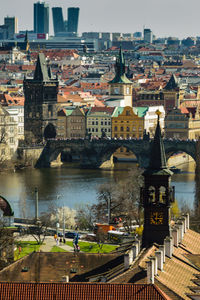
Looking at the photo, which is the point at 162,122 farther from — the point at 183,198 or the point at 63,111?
the point at 183,198

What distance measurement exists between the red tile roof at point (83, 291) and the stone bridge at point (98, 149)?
79.4 meters

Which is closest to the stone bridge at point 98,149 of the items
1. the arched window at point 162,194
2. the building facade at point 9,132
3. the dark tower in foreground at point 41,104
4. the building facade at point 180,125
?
the building facade at point 9,132

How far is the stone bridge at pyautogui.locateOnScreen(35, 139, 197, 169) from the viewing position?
104m

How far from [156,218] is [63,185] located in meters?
53.8

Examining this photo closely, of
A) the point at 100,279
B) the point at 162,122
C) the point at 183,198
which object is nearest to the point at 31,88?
the point at 162,122

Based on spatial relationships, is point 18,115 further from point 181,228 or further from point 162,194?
point 162,194

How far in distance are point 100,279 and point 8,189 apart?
2055 inches

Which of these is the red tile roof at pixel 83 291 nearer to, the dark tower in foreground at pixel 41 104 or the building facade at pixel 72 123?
the dark tower in foreground at pixel 41 104

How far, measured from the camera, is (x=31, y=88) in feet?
382

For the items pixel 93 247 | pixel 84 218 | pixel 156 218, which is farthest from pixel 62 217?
pixel 156 218

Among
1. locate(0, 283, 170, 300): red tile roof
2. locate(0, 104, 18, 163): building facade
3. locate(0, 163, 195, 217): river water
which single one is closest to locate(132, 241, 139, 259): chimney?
locate(0, 283, 170, 300): red tile roof

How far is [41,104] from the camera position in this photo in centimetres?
11606

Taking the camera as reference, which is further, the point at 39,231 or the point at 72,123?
the point at 72,123

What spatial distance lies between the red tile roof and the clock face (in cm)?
762
